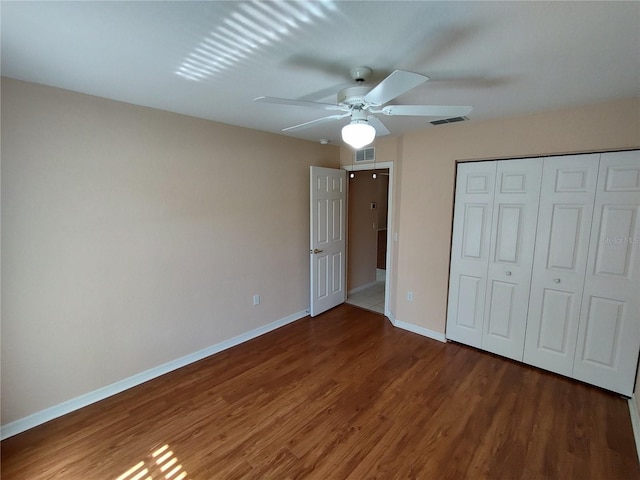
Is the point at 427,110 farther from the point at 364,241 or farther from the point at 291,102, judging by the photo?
the point at 364,241

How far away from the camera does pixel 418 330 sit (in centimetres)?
352

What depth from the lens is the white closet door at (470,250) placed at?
117 inches

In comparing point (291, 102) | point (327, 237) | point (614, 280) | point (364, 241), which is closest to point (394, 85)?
point (291, 102)

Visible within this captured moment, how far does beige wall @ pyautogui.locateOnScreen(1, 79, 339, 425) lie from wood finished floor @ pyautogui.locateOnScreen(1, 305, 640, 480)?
374mm

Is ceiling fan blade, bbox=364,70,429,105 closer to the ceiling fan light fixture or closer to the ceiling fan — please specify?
the ceiling fan

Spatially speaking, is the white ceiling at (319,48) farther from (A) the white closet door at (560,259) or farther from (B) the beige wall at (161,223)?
(A) the white closet door at (560,259)

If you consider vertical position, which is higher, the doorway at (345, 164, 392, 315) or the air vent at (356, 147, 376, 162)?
the air vent at (356, 147, 376, 162)

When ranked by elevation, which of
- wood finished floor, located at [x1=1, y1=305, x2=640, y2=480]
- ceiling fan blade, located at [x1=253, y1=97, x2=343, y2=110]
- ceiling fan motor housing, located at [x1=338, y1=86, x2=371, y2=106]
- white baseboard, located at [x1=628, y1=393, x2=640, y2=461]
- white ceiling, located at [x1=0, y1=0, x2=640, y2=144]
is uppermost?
white ceiling, located at [x1=0, y1=0, x2=640, y2=144]

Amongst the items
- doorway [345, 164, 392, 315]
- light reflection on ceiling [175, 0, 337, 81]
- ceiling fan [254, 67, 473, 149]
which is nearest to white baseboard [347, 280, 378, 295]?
doorway [345, 164, 392, 315]

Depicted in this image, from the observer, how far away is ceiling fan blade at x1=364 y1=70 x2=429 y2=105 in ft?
4.12

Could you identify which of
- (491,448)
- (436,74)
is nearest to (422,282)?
(491,448)

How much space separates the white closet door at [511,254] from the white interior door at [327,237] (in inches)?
75.1

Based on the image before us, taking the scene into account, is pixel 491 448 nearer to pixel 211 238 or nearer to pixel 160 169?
pixel 211 238

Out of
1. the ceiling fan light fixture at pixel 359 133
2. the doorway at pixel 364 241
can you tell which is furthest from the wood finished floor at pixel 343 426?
the ceiling fan light fixture at pixel 359 133
